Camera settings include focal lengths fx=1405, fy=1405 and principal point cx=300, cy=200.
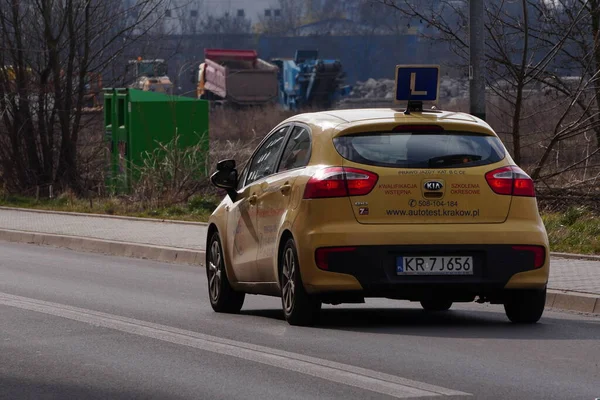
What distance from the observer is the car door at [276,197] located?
32.9 feet

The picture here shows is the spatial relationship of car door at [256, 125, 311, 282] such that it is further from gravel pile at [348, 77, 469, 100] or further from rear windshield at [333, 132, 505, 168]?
gravel pile at [348, 77, 469, 100]

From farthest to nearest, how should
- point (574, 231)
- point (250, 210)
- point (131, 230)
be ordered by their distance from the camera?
point (131, 230) → point (574, 231) → point (250, 210)

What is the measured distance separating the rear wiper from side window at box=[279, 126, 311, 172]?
2.98 ft

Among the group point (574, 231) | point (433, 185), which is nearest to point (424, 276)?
point (433, 185)

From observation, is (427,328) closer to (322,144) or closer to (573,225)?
(322,144)

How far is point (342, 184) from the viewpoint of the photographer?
953cm

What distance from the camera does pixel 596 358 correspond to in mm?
8328

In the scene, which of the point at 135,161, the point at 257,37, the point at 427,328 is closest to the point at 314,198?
the point at 427,328

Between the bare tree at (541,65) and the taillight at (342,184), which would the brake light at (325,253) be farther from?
the bare tree at (541,65)

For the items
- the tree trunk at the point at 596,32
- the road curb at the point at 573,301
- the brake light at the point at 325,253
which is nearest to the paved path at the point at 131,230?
the road curb at the point at 573,301

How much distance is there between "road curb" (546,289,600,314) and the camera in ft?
37.0

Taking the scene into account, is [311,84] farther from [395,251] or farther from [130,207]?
[395,251]

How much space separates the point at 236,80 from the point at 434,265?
204 ft

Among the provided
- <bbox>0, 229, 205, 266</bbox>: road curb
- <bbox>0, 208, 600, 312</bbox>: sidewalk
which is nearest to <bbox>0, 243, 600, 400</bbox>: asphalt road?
<bbox>0, 208, 600, 312</bbox>: sidewalk
